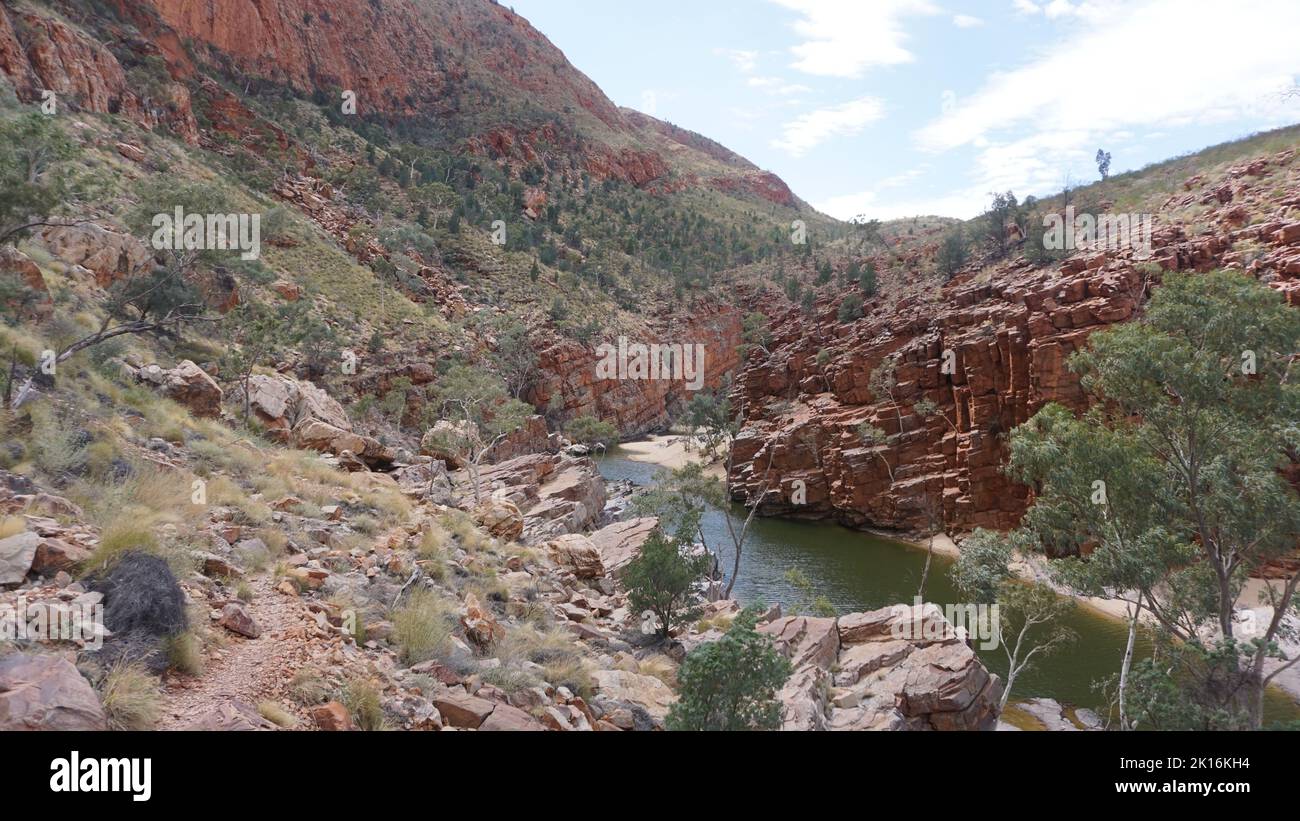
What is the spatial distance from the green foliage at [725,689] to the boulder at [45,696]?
4.24 m

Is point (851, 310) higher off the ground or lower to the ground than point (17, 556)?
higher

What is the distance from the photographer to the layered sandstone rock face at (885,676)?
36.8ft

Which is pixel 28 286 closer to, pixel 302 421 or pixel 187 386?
pixel 187 386

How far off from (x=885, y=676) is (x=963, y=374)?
26459mm

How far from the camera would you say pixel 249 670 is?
5.21 metres

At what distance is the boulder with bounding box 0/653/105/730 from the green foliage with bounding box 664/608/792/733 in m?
4.24

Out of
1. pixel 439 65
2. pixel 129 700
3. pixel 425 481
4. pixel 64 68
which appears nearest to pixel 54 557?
pixel 129 700

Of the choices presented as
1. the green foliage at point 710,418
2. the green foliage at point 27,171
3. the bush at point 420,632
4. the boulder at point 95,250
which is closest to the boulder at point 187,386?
the boulder at point 95,250

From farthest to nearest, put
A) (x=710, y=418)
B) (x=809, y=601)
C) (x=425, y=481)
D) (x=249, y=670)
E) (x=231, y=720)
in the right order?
(x=710, y=418), (x=809, y=601), (x=425, y=481), (x=249, y=670), (x=231, y=720)

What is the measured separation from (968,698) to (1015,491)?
23.0 metres

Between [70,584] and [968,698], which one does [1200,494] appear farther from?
[70,584]

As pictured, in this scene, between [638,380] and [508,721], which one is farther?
[638,380]
